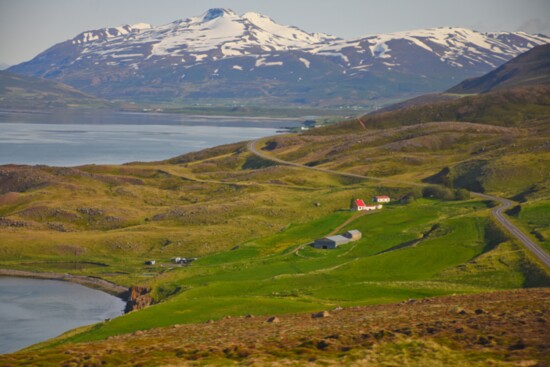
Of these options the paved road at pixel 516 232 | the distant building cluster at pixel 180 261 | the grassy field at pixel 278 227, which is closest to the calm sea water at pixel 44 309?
the grassy field at pixel 278 227

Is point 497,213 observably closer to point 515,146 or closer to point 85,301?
point 85,301

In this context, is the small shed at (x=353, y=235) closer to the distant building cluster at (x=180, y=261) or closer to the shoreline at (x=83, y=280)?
the distant building cluster at (x=180, y=261)

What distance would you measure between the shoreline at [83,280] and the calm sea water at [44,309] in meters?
1.10

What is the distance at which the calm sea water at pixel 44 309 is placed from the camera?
57.2 metres

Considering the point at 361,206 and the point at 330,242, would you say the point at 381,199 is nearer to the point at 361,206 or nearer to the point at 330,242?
the point at 361,206

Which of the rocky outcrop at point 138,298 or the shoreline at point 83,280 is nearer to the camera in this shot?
the rocky outcrop at point 138,298

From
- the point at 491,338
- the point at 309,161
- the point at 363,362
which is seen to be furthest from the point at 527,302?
the point at 309,161

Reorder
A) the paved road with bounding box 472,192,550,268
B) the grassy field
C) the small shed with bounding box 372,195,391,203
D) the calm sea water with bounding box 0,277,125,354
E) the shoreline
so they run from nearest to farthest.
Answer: the grassy field < the calm sea water with bounding box 0,277,125,354 < the paved road with bounding box 472,192,550,268 < the shoreline < the small shed with bounding box 372,195,391,203

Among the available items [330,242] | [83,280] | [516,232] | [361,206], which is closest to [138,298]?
[83,280]

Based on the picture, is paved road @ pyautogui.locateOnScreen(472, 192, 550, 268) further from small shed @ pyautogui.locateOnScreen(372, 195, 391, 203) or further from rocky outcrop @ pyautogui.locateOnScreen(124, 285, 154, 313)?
rocky outcrop @ pyautogui.locateOnScreen(124, 285, 154, 313)

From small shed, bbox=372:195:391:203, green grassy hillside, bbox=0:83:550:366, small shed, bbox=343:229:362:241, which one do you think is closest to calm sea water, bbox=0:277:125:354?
green grassy hillside, bbox=0:83:550:366

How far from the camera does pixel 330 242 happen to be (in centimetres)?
8119

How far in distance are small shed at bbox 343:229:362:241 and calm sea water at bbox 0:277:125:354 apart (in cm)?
2587

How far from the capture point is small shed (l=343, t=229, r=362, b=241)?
84.5 meters
